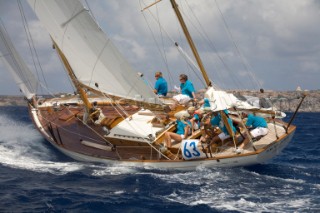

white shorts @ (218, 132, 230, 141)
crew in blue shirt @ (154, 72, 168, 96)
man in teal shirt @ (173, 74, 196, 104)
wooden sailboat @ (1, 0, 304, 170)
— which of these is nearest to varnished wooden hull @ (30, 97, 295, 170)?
wooden sailboat @ (1, 0, 304, 170)

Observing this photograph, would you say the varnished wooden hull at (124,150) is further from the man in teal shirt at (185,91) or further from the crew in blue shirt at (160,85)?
the man in teal shirt at (185,91)

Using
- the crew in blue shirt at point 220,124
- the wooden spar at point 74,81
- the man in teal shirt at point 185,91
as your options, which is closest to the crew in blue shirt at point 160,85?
the man in teal shirt at point 185,91

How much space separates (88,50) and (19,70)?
26.4 feet

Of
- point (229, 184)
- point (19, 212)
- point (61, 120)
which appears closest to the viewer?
point (19, 212)

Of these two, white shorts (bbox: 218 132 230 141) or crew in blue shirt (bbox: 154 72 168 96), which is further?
crew in blue shirt (bbox: 154 72 168 96)

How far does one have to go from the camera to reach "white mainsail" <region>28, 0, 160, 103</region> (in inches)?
506

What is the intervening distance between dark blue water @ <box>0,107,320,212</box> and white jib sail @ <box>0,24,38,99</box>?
607 centimetres

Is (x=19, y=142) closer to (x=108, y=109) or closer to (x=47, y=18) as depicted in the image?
(x=108, y=109)

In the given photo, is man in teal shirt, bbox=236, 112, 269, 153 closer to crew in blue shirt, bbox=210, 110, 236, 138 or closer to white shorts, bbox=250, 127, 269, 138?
white shorts, bbox=250, 127, 269, 138

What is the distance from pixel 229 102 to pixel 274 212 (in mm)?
4209

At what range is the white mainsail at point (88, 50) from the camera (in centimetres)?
1286

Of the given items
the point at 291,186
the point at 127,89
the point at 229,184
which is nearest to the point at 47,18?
the point at 127,89

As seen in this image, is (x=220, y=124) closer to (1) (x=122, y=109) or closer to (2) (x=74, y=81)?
(1) (x=122, y=109)

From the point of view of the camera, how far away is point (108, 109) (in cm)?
1877
